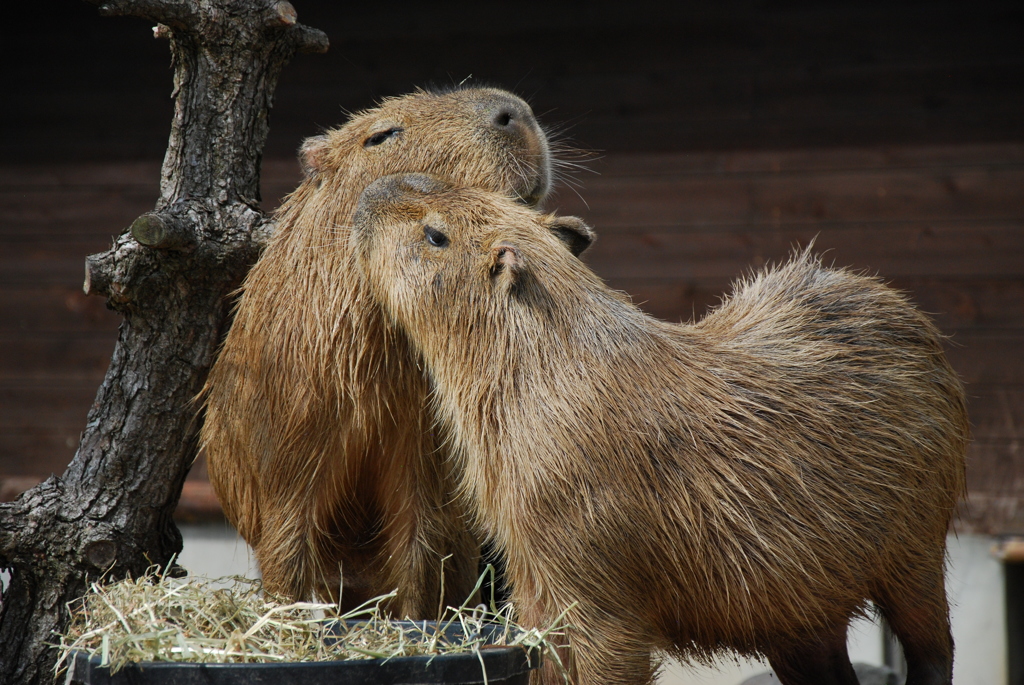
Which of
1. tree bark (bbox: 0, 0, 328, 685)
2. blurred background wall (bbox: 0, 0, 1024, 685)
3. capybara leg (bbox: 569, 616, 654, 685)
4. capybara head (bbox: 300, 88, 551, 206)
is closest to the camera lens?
capybara leg (bbox: 569, 616, 654, 685)

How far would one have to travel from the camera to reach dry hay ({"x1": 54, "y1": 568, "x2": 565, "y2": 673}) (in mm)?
1616

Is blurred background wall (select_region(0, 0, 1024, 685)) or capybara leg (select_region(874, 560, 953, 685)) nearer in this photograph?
capybara leg (select_region(874, 560, 953, 685))

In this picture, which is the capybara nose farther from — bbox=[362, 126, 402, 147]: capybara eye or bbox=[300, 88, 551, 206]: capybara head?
bbox=[362, 126, 402, 147]: capybara eye

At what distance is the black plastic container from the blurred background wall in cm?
237

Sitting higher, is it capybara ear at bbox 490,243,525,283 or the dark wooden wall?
the dark wooden wall

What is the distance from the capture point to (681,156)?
4500 mm

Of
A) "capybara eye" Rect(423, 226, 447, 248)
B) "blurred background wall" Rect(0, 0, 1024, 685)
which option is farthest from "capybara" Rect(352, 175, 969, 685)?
"blurred background wall" Rect(0, 0, 1024, 685)

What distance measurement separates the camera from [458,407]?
193 cm

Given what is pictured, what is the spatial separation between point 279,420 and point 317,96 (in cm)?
293

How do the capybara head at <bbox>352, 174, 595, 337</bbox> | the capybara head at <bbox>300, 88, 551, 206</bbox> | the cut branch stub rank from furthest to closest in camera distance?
the cut branch stub < the capybara head at <bbox>300, 88, 551, 206</bbox> < the capybara head at <bbox>352, 174, 595, 337</bbox>

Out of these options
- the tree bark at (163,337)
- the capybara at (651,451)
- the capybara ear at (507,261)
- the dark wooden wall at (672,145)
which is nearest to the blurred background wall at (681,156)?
the dark wooden wall at (672,145)

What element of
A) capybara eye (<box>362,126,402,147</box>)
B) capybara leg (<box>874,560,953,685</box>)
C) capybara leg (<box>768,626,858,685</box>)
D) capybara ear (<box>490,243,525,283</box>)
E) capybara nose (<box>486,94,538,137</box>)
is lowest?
capybara leg (<box>768,626,858,685</box>)

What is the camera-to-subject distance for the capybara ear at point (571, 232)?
2070 millimetres

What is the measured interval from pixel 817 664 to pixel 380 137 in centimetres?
156
